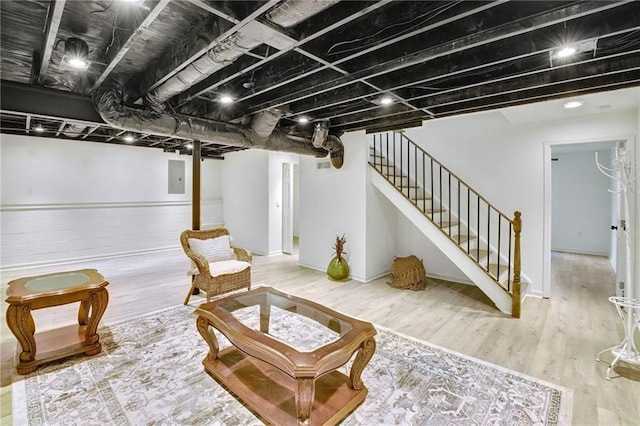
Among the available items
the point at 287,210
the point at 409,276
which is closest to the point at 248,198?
the point at 287,210

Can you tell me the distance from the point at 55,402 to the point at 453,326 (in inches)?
137

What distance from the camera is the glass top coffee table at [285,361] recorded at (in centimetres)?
179

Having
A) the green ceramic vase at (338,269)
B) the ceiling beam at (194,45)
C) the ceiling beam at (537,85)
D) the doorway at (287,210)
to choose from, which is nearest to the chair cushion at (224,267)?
the green ceramic vase at (338,269)

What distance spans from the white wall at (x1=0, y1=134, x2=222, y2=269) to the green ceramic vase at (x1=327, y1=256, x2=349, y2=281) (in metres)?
4.54

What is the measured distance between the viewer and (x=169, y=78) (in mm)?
2652

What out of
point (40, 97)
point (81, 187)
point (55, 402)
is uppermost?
point (40, 97)

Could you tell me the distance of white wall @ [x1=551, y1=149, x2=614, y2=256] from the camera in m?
6.89

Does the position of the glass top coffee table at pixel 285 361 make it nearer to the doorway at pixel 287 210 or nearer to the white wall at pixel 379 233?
the white wall at pixel 379 233

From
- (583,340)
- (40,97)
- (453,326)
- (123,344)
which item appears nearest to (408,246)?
(453,326)

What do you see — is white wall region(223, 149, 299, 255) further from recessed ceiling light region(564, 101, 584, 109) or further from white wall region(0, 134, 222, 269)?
recessed ceiling light region(564, 101, 584, 109)

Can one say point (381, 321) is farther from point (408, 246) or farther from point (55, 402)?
point (55, 402)

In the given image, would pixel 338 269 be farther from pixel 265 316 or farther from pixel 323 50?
pixel 323 50

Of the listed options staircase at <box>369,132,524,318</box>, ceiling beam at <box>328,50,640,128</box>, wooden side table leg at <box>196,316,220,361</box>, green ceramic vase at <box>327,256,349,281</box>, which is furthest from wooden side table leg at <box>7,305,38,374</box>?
staircase at <box>369,132,524,318</box>

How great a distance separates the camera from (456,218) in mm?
5031
